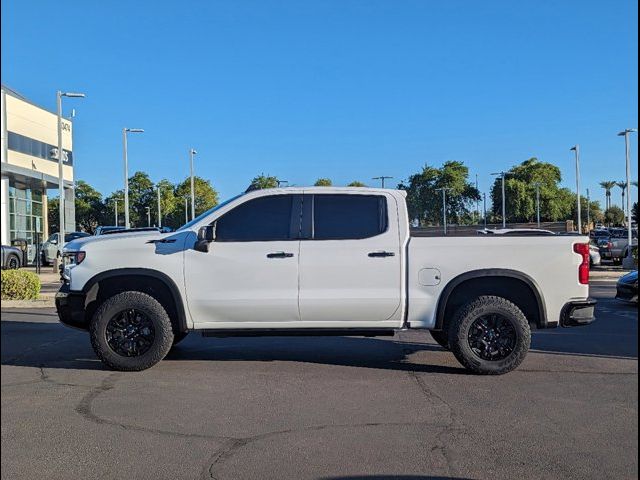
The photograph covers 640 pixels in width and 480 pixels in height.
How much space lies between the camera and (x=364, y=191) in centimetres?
689

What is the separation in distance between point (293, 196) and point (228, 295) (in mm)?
1296

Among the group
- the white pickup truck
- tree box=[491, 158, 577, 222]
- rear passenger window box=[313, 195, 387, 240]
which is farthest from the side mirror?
tree box=[491, 158, 577, 222]

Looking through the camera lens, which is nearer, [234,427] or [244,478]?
[244,478]

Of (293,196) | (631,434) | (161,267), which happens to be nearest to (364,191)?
(293,196)

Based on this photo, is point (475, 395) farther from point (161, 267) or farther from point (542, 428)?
point (161, 267)

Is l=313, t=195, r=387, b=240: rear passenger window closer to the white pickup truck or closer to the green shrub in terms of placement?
the white pickup truck

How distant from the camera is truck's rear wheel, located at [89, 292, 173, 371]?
652 cm

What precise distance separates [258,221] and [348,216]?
38.7 inches

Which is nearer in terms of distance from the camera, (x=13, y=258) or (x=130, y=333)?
(x=130, y=333)

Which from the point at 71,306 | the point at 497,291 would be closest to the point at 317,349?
the point at 497,291

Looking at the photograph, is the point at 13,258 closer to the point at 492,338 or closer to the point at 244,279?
the point at 244,279

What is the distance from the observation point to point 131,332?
6613 millimetres

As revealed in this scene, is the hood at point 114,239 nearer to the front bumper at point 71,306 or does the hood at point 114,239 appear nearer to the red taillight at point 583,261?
the front bumper at point 71,306

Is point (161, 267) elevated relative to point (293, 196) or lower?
lower
